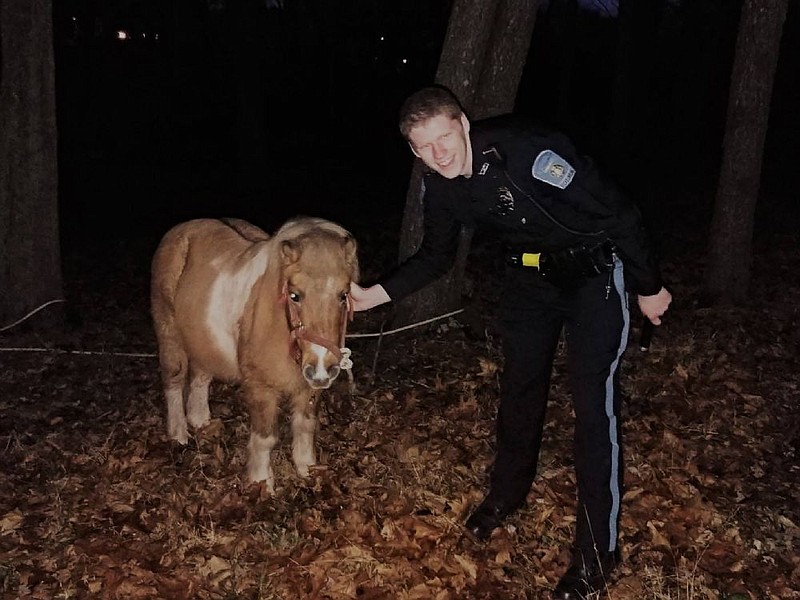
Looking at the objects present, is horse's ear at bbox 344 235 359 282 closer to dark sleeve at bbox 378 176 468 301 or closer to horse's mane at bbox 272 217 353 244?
horse's mane at bbox 272 217 353 244

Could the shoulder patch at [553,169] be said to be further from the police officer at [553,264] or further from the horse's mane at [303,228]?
the horse's mane at [303,228]

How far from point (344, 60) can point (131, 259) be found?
61.0 feet

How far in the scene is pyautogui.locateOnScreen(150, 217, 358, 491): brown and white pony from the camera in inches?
158

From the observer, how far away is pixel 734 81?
8.25 meters

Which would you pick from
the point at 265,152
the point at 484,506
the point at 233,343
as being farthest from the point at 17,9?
the point at 265,152

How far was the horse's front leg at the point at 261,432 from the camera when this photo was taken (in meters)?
4.78

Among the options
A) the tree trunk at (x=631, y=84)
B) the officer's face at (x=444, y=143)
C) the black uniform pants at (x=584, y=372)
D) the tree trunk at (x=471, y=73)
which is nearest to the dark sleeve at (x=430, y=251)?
the officer's face at (x=444, y=143)

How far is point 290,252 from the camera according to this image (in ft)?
13.3

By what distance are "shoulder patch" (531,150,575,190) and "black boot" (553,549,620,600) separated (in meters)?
1.97

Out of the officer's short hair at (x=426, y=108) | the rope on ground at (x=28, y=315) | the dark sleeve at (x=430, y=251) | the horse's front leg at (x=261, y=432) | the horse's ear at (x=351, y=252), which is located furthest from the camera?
the rope on ground at (x=28, y=315)

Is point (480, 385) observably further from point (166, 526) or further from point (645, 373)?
point (166, 526)

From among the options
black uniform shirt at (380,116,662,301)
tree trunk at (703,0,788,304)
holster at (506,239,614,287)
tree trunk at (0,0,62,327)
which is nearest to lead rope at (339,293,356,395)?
black uniform shirt at (380,116,662,301)

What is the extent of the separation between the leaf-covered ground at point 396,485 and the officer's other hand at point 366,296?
131 cm

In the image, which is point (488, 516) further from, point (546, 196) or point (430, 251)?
point (546, 196)
